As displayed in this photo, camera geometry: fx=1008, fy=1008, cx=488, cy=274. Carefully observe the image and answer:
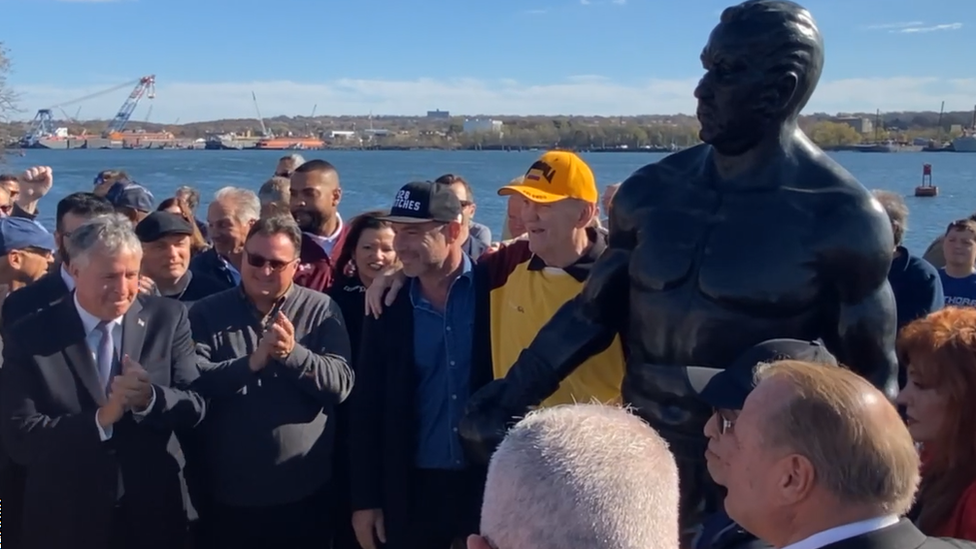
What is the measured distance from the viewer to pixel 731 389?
2.29 m

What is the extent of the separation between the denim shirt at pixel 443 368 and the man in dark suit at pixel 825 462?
6.64ft

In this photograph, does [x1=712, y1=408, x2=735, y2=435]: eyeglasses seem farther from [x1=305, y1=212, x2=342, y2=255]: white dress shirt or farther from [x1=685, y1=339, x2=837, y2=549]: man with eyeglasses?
[x1=305, y1=212, x2=342, y2=255]: white dress shirt

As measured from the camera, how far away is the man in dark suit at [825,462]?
77.9 inches

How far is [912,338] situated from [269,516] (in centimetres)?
262

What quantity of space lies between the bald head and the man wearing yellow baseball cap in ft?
4.13

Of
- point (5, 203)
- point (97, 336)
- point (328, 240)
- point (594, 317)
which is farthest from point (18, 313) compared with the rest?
point (5, 203)

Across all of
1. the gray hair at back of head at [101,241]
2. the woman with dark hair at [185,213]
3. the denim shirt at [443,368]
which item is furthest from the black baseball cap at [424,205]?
the woman with dark hair at [185,213]

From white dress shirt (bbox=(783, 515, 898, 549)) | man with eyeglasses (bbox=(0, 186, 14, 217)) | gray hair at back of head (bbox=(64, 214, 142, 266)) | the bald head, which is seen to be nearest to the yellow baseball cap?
gray hair at back of head (bbox=(64, 214, 142, 266))

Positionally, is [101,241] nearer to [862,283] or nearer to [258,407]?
[258,407]

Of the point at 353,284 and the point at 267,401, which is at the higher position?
the point at 353,284

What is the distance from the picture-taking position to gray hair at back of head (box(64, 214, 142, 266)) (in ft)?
12.2

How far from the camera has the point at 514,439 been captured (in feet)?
5.24

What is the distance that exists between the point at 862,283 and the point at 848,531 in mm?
798

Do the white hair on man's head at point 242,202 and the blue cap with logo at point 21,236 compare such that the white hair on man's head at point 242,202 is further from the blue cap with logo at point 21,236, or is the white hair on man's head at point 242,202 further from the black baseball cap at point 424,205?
the black baseball cap at point 424,205
